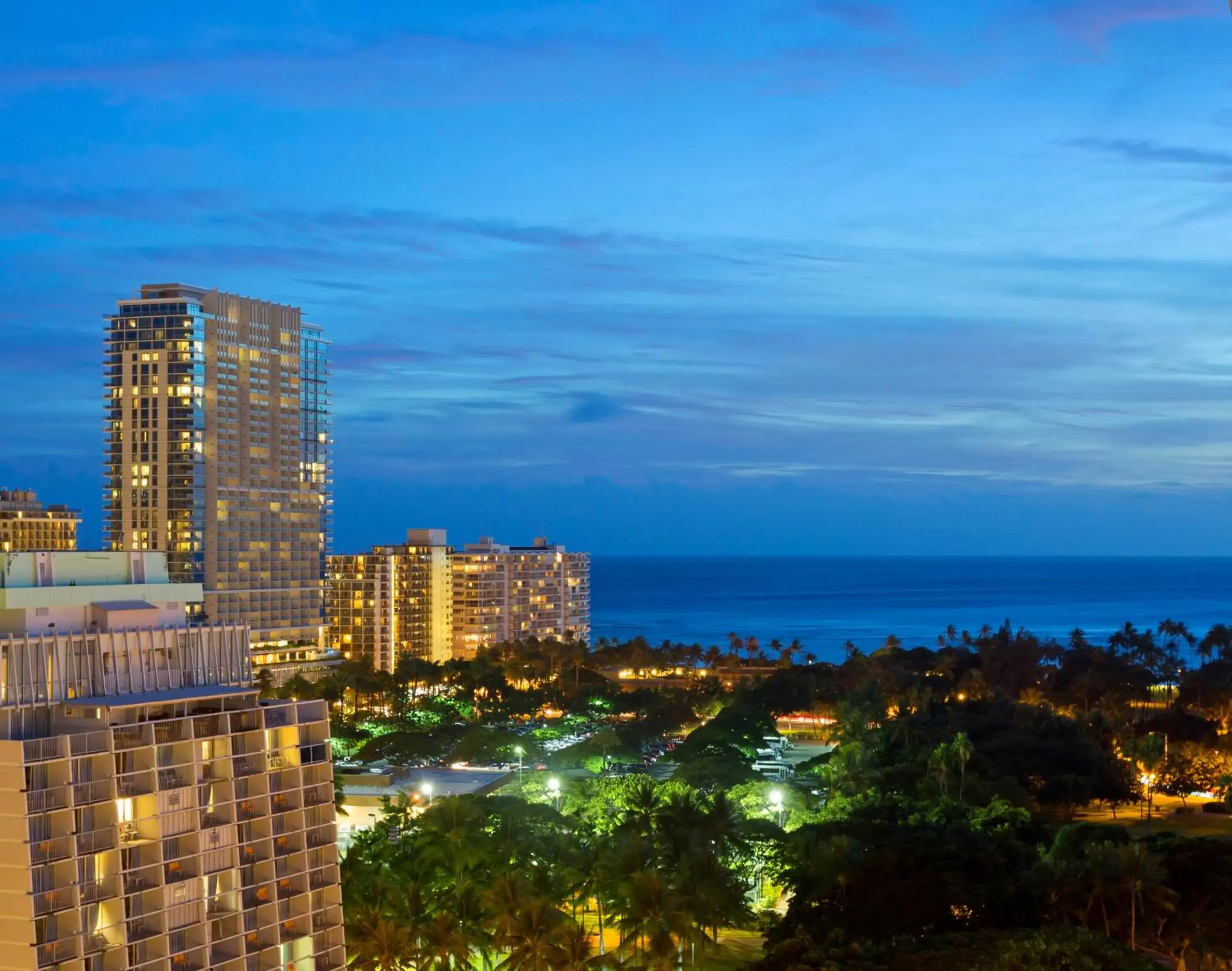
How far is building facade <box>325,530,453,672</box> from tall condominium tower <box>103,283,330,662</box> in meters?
A: 20.8

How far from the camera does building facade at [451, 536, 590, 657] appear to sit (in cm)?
14675

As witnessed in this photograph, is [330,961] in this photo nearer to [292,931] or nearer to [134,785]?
[292,931]

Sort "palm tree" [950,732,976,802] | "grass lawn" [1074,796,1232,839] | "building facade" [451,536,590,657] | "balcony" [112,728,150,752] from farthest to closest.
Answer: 1. "building facade" [451,536,590,657]
2. "grass lawn" [1074,796,1232,839]
3. "palm tree" [950,732,976,802]
4. "balcony" [112,728,150,752]

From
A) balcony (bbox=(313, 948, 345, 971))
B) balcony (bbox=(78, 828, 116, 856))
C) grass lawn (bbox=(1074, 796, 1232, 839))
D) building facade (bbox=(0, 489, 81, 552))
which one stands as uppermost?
building facade (bbox=(0, 489, 81, 552))

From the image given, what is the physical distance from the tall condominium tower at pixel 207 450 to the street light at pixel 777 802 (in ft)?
215

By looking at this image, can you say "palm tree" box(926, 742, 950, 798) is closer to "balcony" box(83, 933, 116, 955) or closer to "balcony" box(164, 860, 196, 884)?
"balcony" box(164, 860, 196, 884)

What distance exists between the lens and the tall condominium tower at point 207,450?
363 ft

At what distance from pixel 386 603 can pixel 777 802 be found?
9107 cm

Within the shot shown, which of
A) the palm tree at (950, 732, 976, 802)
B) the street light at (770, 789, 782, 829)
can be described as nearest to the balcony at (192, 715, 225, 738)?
the street light at (770, 789, 782, 829)

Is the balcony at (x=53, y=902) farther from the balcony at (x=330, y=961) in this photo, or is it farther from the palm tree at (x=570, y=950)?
the palm tree at (x=570, y=950)

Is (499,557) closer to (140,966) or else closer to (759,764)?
(759,764)

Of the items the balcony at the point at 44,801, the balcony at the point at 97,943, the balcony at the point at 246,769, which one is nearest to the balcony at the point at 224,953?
the balcony at the point at 97,943

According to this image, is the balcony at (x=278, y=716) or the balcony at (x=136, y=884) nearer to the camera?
the balcony at (x=136, y=884)

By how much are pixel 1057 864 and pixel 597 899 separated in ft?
43.3
